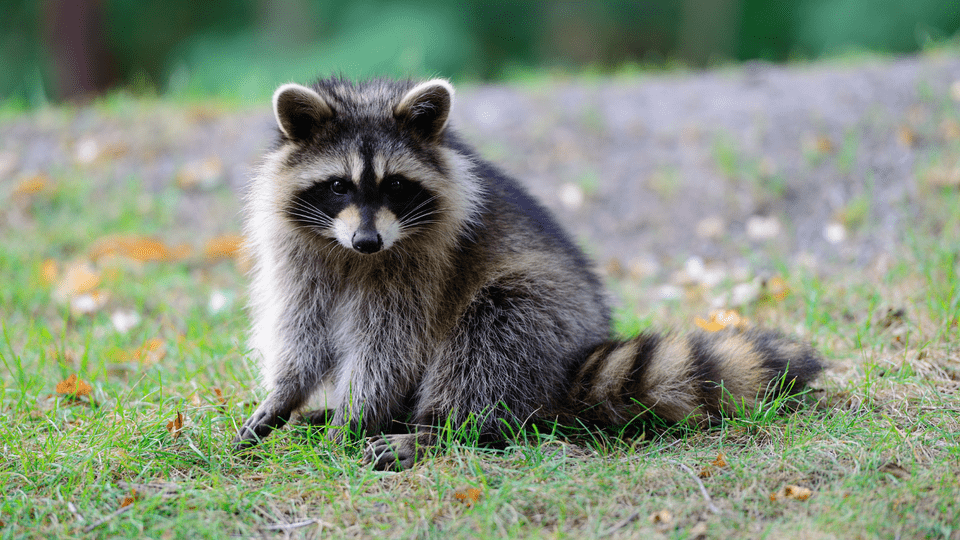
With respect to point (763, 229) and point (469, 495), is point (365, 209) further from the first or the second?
point (763, 229)

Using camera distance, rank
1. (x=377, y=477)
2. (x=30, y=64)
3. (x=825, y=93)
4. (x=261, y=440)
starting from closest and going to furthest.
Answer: (x=377, y=477) < (x=261, y=440) < (x=825, y=93) < (x=30, y=64)

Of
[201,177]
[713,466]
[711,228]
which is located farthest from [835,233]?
[201,177]


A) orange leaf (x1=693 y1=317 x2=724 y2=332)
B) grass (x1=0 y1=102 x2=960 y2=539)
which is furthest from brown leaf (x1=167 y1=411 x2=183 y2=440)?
orange leaf (x1=693 y1=317 x2=724 y2=332)

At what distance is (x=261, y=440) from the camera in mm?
2506

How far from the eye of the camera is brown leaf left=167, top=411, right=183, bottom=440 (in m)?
2.47

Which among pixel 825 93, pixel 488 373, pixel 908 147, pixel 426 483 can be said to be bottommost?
pixel 426 483

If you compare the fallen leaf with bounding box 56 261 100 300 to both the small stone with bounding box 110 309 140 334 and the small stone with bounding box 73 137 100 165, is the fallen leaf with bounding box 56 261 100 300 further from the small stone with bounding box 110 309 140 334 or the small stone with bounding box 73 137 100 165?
the small stone with bounding box 73 137 100 165

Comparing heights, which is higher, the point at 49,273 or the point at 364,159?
the point at 364,159

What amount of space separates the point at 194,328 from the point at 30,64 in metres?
10.5

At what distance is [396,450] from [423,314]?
50 centimetres

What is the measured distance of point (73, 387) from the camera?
9.19ft

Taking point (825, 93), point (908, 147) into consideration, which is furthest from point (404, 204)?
point (825, 93)

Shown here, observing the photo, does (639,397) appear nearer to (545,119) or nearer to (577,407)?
(577,407)

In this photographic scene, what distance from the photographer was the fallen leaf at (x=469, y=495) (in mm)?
2080
